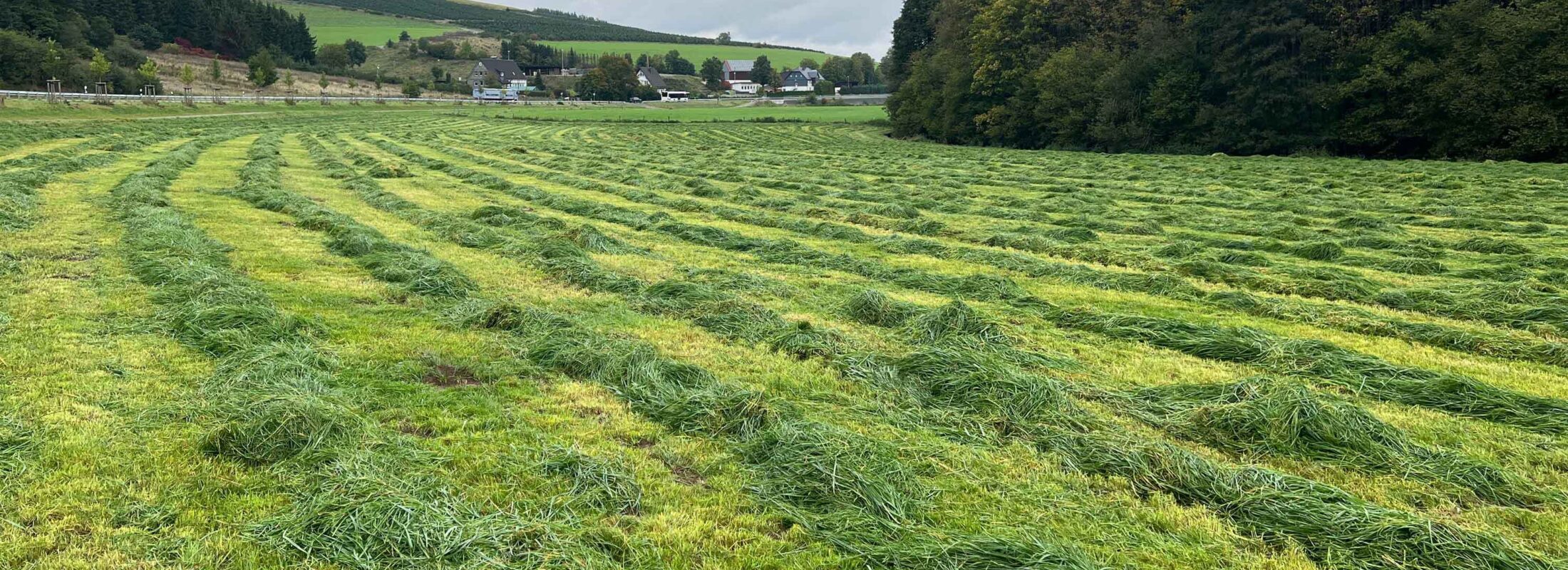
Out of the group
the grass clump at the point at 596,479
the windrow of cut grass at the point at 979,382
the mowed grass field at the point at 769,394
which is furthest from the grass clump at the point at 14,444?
the windrow of cut grass at the point at 979,382

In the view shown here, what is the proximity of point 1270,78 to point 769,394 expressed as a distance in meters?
43.3

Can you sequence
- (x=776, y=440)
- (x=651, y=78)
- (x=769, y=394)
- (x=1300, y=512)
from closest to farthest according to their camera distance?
(x=1300, y=512), (x=776, y=440), (x=769, y=394), (x=651, y=78)

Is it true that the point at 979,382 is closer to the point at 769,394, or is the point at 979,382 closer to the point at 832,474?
the point at 769,394

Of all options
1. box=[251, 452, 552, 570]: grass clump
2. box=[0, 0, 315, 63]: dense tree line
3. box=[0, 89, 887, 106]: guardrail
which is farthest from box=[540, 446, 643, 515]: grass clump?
box=[0, 0, 315, 63]: dense tree line

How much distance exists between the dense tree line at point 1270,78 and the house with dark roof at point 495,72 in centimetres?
11524

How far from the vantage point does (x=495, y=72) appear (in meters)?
160

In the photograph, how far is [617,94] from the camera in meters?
130

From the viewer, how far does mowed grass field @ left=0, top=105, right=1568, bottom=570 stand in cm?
462

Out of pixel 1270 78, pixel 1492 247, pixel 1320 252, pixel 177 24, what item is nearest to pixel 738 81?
pixel 177 24

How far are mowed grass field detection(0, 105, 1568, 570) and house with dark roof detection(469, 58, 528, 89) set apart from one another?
14736cm

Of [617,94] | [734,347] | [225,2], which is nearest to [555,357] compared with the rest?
[734,347]

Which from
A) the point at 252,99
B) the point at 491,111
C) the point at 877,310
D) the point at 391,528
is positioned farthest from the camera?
the point at 491,111

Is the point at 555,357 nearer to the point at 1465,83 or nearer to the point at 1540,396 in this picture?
the point at 1540,396

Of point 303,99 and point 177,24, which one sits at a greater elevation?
point 177,24
